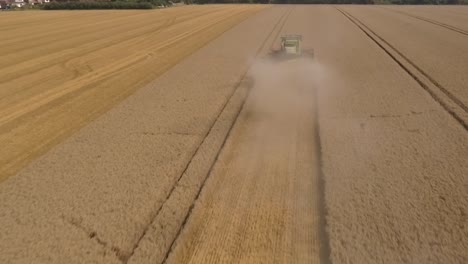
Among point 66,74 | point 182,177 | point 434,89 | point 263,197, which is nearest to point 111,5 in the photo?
point 66,74

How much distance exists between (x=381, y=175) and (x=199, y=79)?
681 cm

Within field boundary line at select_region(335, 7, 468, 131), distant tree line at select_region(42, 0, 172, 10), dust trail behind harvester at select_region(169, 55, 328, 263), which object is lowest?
dust trail behind harvester at select_region(169, 55, 328, 263)

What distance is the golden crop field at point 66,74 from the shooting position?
26.3 ft

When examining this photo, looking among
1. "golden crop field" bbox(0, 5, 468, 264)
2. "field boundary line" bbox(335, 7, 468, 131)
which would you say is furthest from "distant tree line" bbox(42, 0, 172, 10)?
"field boundary line" bbox(335, 7, 468, 131)

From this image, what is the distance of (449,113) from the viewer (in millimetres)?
8211

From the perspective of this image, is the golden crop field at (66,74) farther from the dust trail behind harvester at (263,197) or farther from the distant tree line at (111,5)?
the distant tree line at (111,5)

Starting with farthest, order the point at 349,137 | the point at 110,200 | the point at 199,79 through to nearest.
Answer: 1. the point at 199,79
2. the point at 349,137
3. the point at 110,200

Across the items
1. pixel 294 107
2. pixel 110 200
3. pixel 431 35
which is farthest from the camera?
pixel 431 35

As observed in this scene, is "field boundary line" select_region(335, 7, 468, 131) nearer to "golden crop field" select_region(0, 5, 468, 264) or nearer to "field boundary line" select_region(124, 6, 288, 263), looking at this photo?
"golden crop field" select_region(0, 5, 468, 264)

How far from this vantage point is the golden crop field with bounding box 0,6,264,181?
8.02m

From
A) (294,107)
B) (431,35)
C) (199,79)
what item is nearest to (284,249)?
(294,107)

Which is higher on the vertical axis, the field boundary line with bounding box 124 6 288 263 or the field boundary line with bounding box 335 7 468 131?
the field boundary line with bounding box 335 7 468 131

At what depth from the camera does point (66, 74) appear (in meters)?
12.6

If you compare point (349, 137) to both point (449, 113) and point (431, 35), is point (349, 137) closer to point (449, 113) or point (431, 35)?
point (449, 113)
